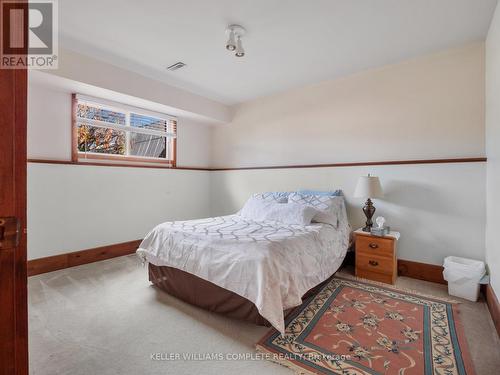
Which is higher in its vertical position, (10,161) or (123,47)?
(123,47)

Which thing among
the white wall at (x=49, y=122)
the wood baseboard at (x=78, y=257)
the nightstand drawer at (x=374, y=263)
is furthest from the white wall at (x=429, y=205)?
the white wall at (x=49, y=122)

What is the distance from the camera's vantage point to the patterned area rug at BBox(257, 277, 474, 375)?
4.71ft

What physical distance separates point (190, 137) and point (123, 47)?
198cm

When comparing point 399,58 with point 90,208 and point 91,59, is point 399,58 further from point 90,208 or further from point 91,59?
point 90,208

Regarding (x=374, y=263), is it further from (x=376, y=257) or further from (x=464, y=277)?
(x=464, y=277)

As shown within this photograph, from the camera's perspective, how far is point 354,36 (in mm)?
2359

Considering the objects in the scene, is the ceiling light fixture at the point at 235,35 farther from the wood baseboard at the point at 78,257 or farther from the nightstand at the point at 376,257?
the wood baseboard at the point at 78,257

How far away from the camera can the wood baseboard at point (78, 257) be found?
273 cm

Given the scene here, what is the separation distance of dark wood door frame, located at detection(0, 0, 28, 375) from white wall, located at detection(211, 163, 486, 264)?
10.4 feet

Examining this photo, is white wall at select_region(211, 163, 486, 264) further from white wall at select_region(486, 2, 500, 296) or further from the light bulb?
the light bulb

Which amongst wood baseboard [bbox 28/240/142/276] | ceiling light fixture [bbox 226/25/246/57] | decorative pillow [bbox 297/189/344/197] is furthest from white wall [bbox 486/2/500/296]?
wood baseboard [bbox 28/240/142/276]

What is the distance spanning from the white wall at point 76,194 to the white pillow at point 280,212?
1.58 meters

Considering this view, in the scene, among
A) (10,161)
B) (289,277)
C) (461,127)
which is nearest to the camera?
(10,161)

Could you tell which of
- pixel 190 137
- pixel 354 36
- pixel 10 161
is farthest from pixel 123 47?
pixel 10 161
